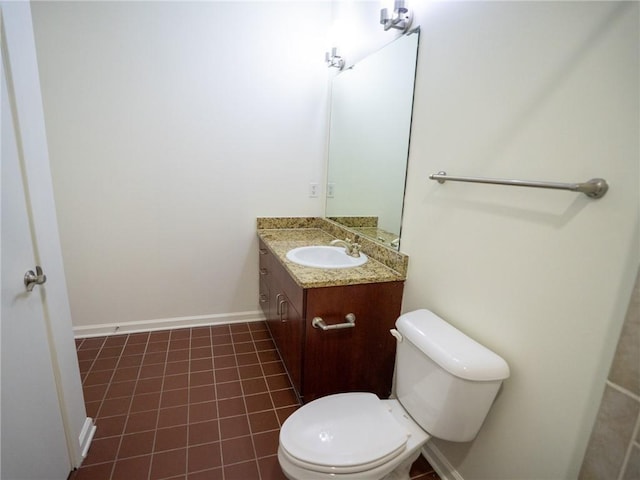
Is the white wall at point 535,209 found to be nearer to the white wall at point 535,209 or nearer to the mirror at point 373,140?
the white wall at point 535,209

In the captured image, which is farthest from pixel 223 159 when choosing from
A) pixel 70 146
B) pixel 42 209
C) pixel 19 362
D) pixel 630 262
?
pixel 630 262

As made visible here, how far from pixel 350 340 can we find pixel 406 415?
1.45 ft

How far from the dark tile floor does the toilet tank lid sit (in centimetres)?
73

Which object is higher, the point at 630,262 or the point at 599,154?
the point at 599,154

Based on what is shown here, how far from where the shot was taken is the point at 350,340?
5.42 ft

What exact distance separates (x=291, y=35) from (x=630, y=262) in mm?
2385

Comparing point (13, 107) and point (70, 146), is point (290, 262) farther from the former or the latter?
point (70, 146)

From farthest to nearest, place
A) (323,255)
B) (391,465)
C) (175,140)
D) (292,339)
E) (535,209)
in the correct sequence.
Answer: (175,140)
(323,255)
(292,339)
(391,465)
(535,209)

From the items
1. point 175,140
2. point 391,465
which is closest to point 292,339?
point 391,465

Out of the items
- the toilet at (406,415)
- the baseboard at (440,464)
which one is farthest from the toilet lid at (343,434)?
the baseboard at (440,464)

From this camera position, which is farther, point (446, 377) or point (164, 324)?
point (164, 324)

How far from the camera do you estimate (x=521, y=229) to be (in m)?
1.06

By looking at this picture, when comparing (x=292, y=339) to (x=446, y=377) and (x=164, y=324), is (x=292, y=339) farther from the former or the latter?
(x=164, y=324)

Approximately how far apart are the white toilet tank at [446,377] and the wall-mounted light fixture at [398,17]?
1.39 metres
